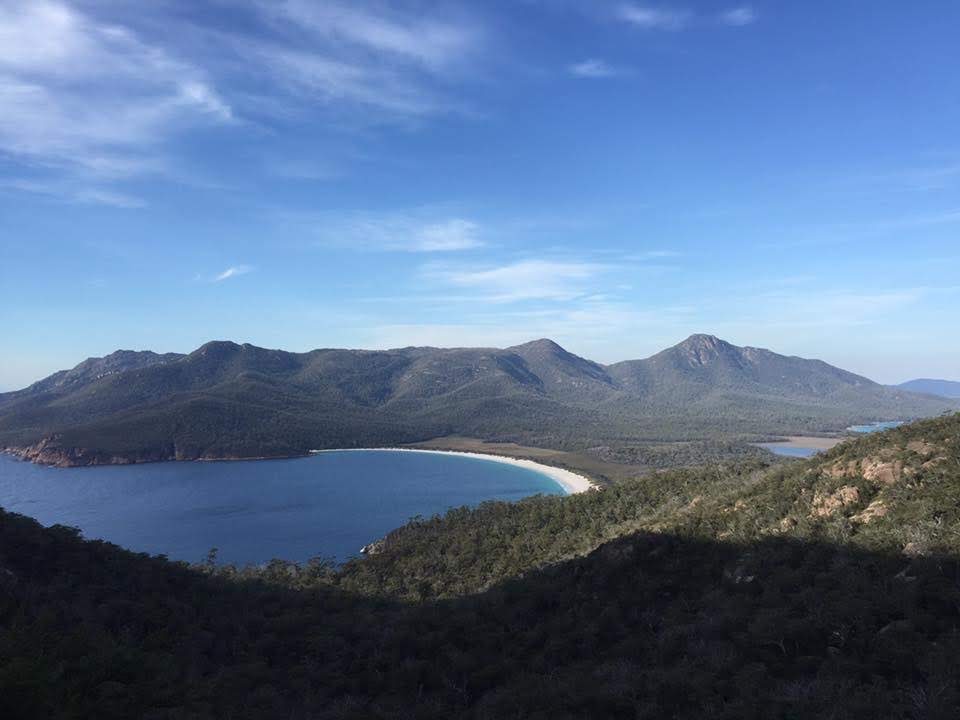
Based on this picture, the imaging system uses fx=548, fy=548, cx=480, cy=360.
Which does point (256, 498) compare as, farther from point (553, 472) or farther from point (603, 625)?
point (603, 625)

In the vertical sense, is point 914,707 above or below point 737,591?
above

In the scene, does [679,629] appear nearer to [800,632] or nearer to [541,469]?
[800,632]

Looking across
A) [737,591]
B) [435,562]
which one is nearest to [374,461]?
[435,562]

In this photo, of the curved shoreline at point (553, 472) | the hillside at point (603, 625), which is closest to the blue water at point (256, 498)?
the curved shoreline at point (553, 472)

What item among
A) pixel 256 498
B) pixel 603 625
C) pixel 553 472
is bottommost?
pixel 553 472

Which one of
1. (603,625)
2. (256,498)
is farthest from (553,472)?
(603,625)

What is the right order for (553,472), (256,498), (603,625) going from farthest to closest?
(553,472) → (256,498) → (603,625)
